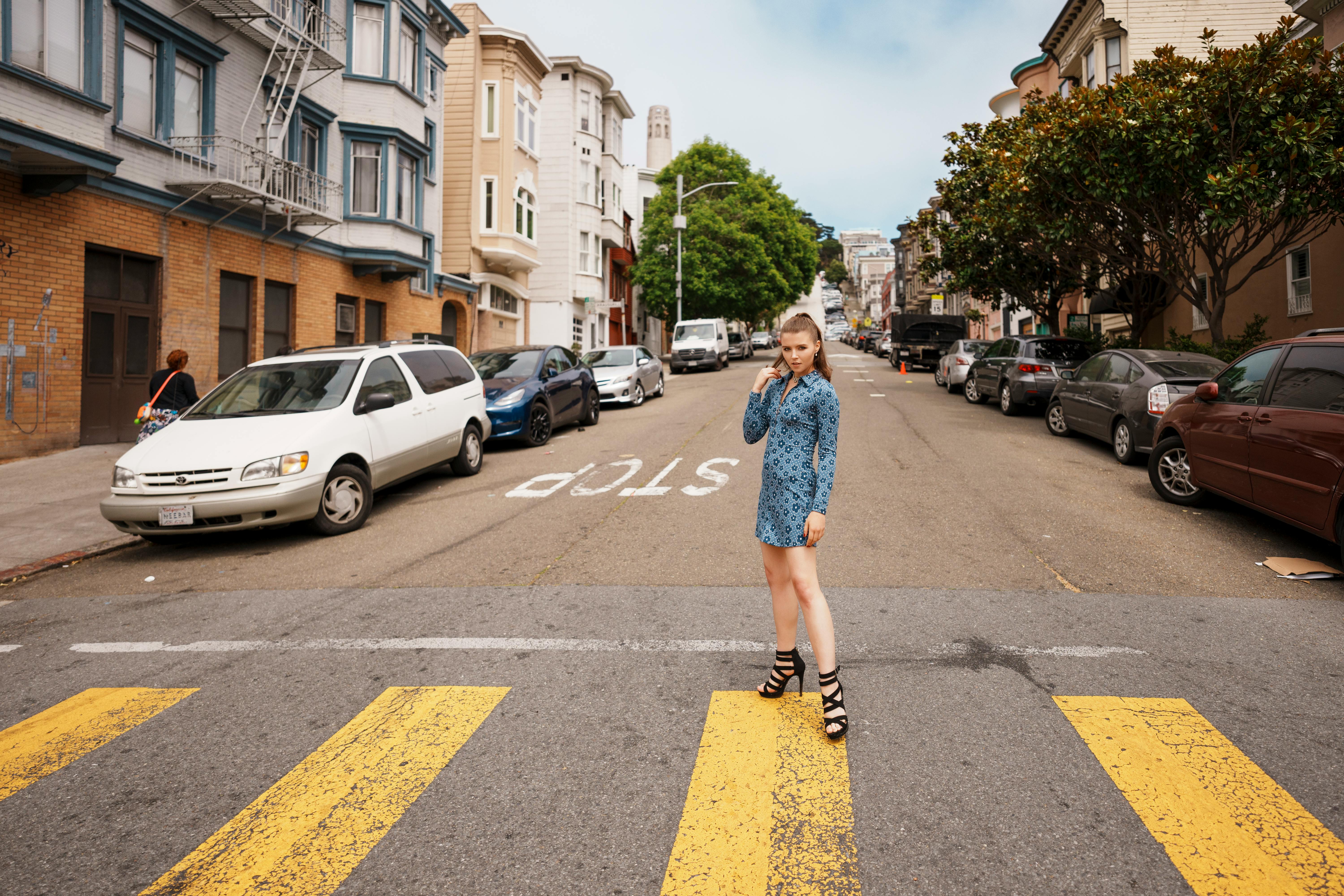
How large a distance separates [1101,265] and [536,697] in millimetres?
19909

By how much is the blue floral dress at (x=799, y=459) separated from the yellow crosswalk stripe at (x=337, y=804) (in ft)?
5.30

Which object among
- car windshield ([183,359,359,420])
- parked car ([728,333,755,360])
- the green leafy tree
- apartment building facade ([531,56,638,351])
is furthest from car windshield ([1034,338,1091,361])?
the green leafy tree

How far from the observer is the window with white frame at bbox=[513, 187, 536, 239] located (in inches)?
1196

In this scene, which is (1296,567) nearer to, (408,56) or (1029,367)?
(1029,367)

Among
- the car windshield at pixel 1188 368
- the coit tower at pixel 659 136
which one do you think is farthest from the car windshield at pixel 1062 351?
the coit tower at pixel 659 136

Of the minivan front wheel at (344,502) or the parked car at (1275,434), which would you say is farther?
the minivan front wheel at (344,502)

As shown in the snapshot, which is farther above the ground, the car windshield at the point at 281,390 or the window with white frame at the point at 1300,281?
the window with white frame at the point at 1300,281

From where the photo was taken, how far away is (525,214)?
3141cm

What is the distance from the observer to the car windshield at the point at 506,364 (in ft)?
49.3

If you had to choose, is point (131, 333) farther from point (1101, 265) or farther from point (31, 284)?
point (1101, 265)

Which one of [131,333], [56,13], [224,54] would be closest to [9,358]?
[131,333]

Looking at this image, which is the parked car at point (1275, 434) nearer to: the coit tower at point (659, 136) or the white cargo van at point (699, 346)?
the white cargo van at point (699, 346)

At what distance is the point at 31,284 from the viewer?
12219 mm

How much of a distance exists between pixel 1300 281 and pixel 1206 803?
770 inches
